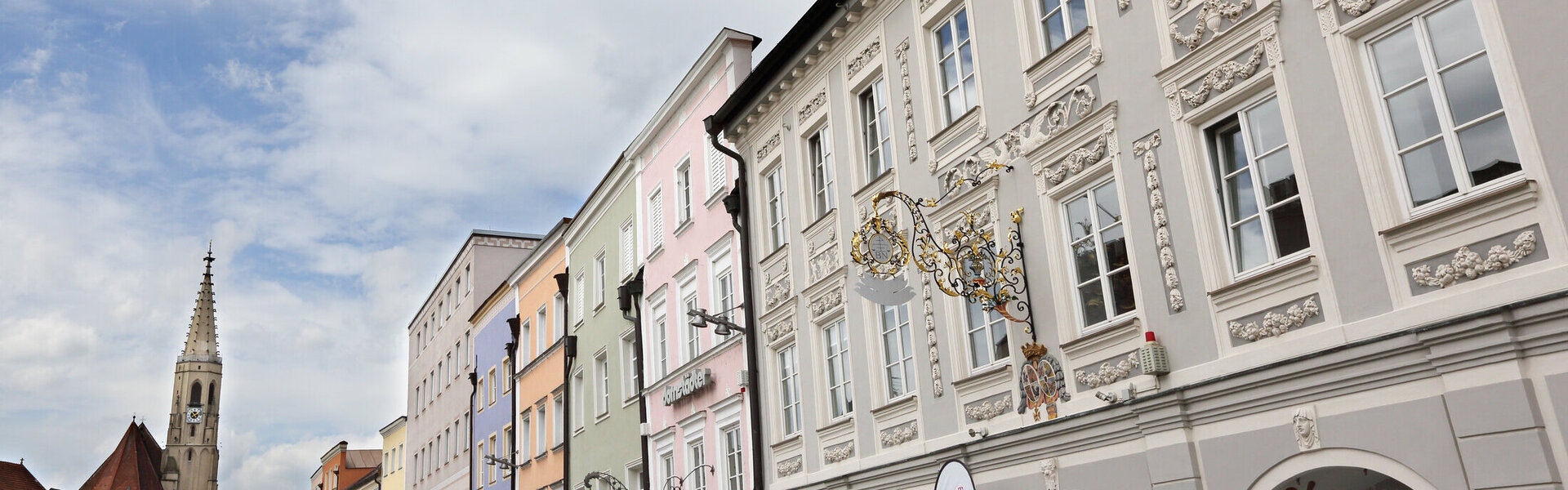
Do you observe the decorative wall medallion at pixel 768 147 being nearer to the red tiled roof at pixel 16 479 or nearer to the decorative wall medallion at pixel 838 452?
the decorative wall medallion at pixel 838 452

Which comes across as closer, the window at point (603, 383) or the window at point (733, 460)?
the window at point (733, 460)

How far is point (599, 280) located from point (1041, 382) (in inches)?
732

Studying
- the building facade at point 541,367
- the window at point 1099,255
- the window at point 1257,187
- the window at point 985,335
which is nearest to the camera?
the window at point 1257,187

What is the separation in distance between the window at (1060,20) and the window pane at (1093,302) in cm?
252

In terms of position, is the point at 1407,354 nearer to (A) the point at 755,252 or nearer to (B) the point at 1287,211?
(B) the point at 1287,211

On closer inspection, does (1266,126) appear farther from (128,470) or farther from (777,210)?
(128,470)

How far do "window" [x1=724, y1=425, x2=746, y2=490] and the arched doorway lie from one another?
12.0 meters

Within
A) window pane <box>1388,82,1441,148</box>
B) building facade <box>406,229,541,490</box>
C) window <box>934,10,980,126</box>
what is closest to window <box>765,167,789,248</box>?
window <box>934,10,980,126</box>

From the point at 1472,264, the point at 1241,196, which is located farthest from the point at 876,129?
the point at 1472,264

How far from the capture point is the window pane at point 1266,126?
1035 centimetres

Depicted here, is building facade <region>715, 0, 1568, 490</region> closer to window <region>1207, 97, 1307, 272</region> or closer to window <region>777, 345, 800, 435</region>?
window <region>1207, 97, 1307, 272</region>

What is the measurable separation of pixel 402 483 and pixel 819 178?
42.9 meters

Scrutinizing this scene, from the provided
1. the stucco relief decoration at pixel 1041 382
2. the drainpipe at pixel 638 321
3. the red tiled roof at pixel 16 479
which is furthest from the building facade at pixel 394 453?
the red tiled roof at pixel 16 479

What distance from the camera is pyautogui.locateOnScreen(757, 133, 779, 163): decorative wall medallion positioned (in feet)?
66.4
